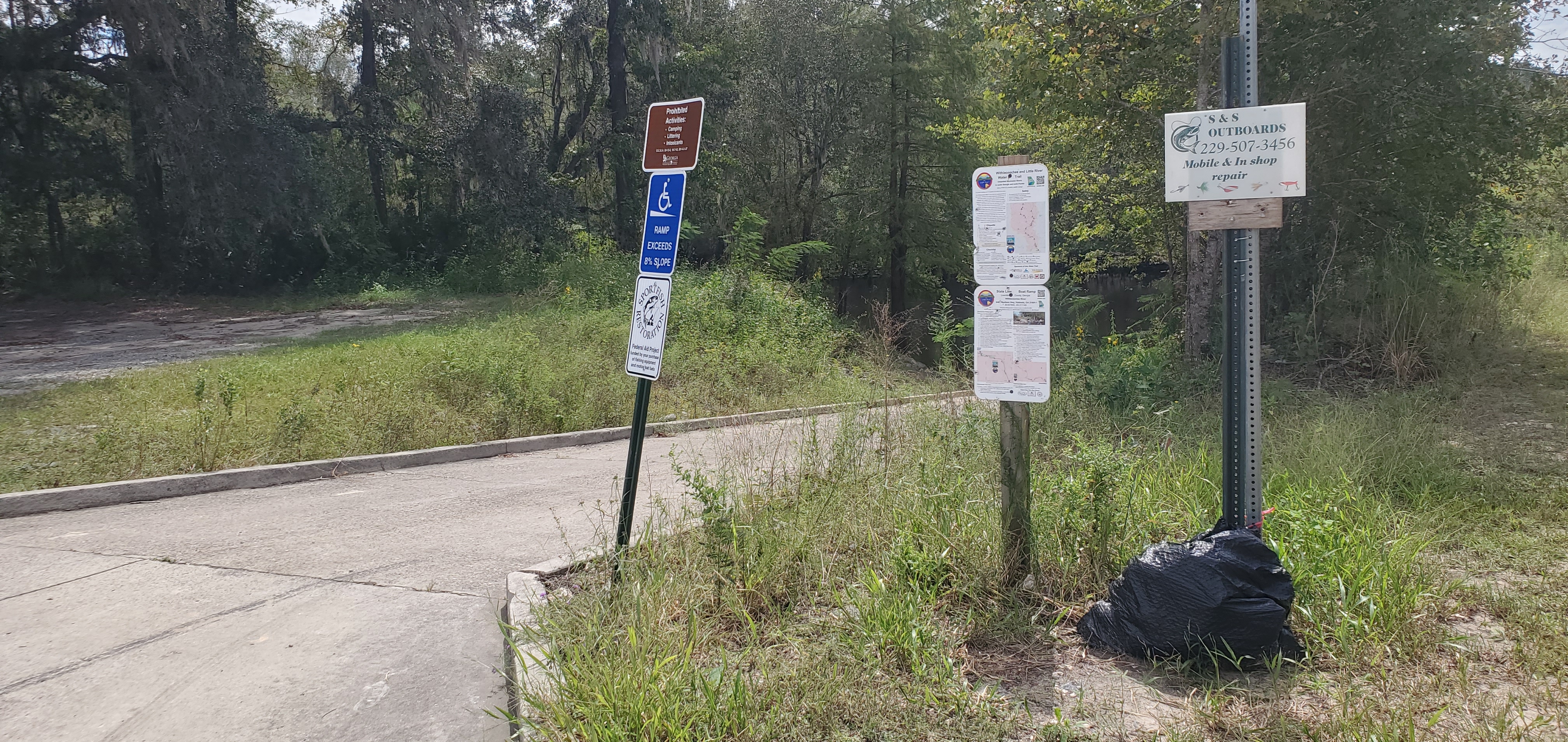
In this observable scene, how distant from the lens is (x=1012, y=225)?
4.27 meters

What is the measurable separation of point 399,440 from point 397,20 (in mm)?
19662

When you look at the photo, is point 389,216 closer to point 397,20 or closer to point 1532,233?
point 397,20

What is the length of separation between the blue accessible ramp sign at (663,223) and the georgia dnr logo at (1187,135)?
7.69 feet

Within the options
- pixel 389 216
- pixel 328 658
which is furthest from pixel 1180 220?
pixel 389 216

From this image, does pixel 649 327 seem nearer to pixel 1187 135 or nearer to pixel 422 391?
pixel 1187 135

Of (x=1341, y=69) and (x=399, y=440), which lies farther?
(x=1341, y=69)

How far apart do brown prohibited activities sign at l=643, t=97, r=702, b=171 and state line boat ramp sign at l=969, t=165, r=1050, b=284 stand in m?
1.39

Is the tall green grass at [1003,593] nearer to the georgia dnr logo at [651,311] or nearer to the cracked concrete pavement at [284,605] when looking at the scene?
the cracked concrete pavement at [284,605]

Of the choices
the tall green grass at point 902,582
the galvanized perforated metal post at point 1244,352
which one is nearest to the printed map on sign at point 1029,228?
the galvanized perforated metal post at point 1244,352

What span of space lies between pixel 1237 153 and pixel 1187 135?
9.2 inches

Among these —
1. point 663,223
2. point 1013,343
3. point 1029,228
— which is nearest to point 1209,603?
point 1013,343

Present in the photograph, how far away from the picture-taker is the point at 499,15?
2789 centimetres

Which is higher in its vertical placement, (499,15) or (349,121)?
(499,15)

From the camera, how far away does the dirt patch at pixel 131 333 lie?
13.0 metres
